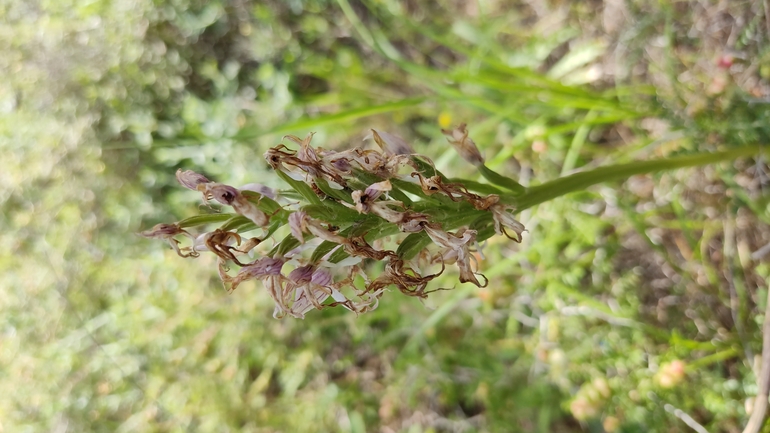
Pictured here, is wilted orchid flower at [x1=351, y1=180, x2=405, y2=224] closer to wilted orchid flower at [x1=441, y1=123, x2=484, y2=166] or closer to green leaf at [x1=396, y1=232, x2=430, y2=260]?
green leaf at [x1=396, y1=232, x2=430, y2=260]

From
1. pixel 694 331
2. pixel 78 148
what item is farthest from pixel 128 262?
pixel 694 331

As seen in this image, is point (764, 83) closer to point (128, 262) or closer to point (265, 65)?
point (265, 65)

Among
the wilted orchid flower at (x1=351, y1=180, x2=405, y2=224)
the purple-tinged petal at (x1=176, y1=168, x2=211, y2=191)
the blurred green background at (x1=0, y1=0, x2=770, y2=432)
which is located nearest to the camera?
the wilted orchid flower at (x1=351, y1=180, x2=405, y2=224)

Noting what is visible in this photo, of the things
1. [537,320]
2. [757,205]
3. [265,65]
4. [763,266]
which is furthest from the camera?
[265,65]

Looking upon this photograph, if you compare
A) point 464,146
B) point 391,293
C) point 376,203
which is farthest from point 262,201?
point 391,293

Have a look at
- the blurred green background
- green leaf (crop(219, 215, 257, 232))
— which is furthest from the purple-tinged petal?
the blurred green background
